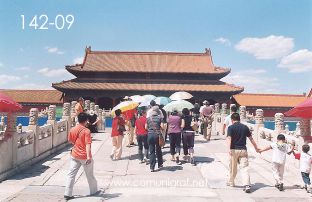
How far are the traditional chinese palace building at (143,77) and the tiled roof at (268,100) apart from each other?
3.68 metres

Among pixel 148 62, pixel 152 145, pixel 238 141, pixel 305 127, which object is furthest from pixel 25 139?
pixel 148 62

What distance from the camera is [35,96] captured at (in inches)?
1719

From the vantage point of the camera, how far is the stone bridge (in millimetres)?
7012

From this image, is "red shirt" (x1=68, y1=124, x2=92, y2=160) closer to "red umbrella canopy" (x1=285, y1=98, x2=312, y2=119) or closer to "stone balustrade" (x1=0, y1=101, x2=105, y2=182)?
"stone balustrade" (x1=0, y1=101, x2=105, y2=182)

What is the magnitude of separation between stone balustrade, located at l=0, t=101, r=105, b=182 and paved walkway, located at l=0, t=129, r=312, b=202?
0.95ft

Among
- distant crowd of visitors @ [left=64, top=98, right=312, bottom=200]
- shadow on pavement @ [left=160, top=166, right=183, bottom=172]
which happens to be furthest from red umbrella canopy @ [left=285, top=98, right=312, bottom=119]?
shadow on pavement @ [left=160, top=166, right=183, bottom=172]

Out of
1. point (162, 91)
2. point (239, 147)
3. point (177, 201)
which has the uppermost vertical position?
point (162, 91)

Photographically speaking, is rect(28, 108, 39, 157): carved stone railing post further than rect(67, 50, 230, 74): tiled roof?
No

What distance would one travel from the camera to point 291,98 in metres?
44.8

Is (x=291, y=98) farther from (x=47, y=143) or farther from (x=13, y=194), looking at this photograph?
(x=13, y=194)

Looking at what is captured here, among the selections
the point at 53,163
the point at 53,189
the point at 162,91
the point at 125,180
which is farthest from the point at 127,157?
the point at 162,91

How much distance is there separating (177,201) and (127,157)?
488cm

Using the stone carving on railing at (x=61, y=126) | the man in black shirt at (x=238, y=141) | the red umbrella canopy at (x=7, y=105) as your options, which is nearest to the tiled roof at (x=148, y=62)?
the stone carving on railing at (x=61, y=126)

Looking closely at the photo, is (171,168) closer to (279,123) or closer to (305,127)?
(305,127)
